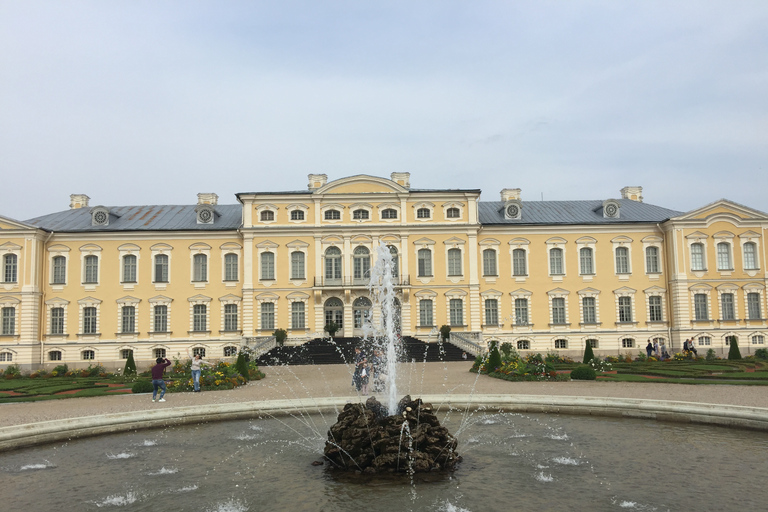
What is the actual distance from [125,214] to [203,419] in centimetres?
2947

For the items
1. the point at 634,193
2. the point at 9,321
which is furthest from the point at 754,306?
the point at 9,321

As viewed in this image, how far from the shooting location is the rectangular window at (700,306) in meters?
36.4

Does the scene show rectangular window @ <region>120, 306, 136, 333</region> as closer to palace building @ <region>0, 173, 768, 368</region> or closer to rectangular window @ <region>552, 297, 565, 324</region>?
palace building @ <region>0, 173, 768, 368</region>

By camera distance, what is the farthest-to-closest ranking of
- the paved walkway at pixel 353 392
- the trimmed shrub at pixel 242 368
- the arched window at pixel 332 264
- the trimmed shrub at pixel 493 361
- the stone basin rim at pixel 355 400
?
the arched window at pixel 332 264 < the trimmed shrub at pixel 493 361 < the trimmed shrub at pixel 242 368 < the paved walkway at pixel 353 392 < the stone basin rim at pixel 355 400

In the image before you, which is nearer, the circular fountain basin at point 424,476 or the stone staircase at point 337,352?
the circular fountain basin at point 424,476

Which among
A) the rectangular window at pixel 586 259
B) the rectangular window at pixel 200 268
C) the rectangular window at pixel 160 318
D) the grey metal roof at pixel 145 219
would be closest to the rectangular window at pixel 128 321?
the rectangular window at pixel 160 318

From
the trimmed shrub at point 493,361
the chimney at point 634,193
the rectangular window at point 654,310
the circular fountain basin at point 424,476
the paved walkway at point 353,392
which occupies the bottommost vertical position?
the circular fountain basin at point 424,476

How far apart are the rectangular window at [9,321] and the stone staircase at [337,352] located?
15115 mm

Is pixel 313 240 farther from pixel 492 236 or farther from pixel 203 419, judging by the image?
pixel 203 419

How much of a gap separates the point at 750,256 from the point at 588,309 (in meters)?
10.5

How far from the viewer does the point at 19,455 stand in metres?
10.8

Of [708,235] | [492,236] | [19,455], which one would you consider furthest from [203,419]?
[708,235]

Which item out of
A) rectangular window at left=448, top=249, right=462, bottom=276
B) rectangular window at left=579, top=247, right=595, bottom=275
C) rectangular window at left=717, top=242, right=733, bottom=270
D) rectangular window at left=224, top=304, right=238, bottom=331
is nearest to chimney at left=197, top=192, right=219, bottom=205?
rectangular window at left=224, top=304, right=238, bottom=331

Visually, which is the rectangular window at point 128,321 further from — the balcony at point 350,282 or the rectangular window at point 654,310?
the rectangular window at point 654,310
